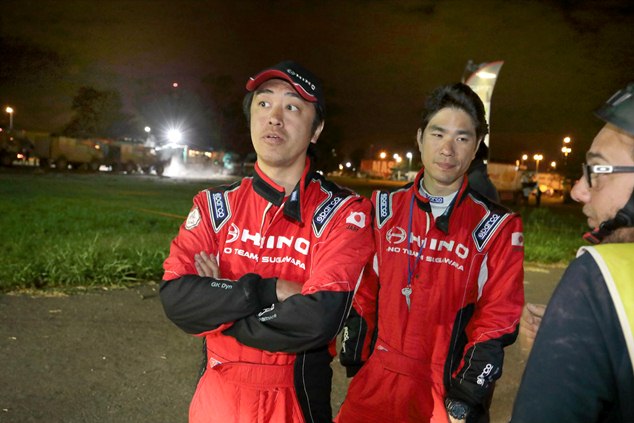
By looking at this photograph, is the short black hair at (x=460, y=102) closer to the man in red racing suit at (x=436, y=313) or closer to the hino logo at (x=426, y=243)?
the man in red racing suit at (x=436, y=313)

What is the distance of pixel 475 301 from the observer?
2605mm

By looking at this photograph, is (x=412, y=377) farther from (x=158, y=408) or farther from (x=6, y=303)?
(x=6, y=303)

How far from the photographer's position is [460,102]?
2.90 meters

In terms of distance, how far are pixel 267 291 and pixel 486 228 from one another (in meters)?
1.17

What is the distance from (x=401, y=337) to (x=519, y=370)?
3.25 m

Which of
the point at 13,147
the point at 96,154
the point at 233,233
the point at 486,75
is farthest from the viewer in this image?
the point at 96,154

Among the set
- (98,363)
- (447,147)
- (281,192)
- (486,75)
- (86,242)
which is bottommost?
(98,363)

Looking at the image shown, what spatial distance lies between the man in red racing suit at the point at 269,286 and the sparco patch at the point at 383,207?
182 mm

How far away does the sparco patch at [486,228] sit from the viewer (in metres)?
2.61

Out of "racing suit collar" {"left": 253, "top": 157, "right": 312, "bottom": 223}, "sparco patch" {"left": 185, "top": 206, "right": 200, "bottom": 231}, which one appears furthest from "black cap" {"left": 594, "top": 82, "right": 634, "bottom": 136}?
"sparco patch" {"left": 185, "top": 206, "right": 200, "bottom": 231}

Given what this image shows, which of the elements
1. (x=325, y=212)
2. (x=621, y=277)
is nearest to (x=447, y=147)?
(x=325, y=212)

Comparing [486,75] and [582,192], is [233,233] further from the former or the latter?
[486,75]

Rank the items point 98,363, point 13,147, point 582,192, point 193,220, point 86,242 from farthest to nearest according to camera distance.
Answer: point 13,147 < point 86,242 < point 98,363 < point 193,220 < point 582,192

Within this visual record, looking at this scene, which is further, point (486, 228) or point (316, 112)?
point (316, 112)
